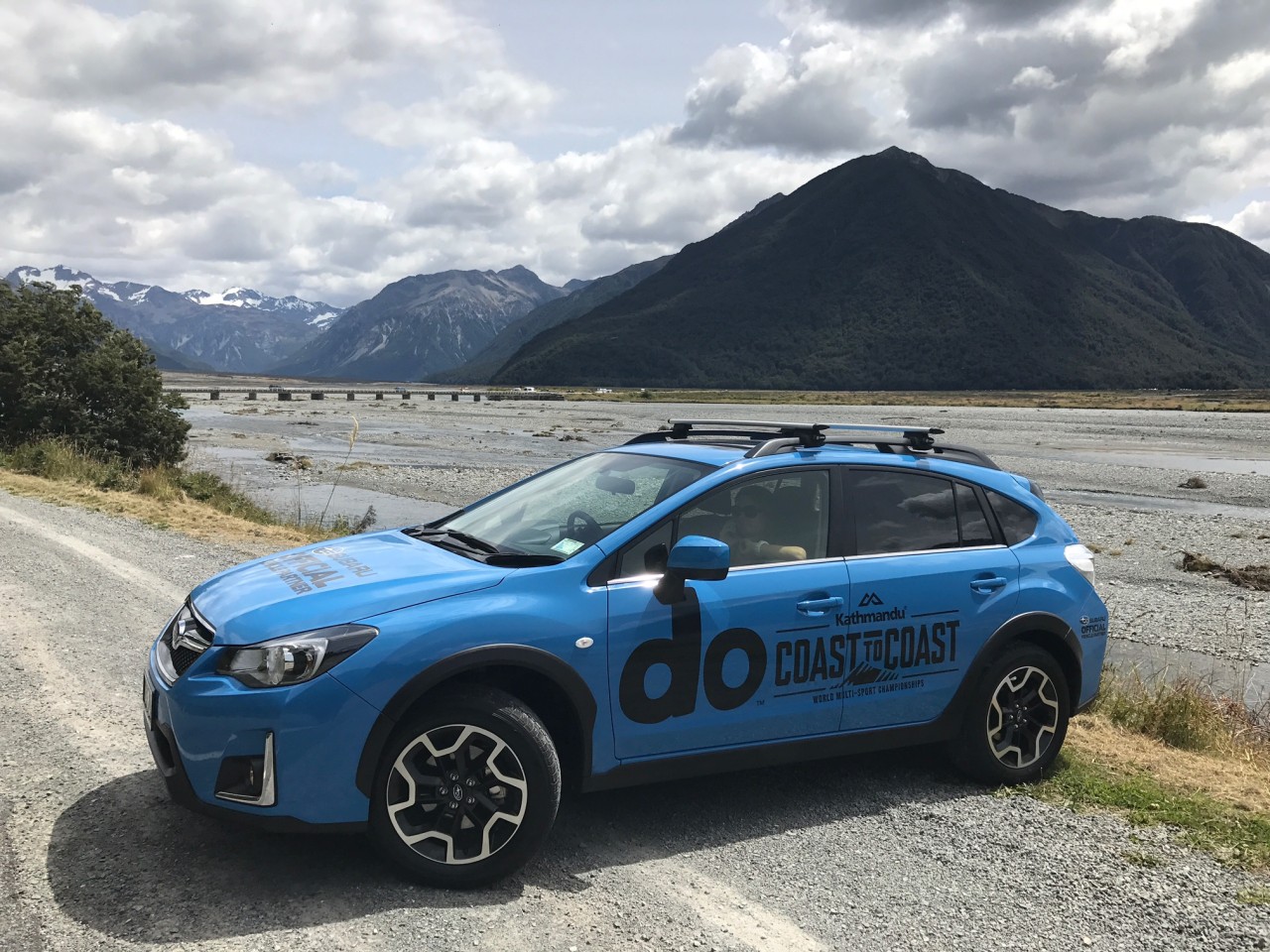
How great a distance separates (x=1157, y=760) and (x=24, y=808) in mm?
6039

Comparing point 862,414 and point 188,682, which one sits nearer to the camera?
point 188,682

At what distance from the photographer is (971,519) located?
5.31m

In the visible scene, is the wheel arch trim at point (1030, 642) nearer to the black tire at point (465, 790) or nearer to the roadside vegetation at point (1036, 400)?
the black tire at point (465, 790)

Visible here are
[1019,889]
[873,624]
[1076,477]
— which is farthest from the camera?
[1076,477]

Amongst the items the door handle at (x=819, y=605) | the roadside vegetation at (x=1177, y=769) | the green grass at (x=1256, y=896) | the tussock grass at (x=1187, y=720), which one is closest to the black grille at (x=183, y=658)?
the door handle at (x=819, y=605)

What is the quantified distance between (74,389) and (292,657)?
2021 centimetres

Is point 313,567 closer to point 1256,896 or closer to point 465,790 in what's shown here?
point 465,790

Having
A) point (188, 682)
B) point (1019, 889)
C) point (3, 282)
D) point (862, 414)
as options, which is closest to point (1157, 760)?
point (1019, 889)

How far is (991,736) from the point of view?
16.8 ft

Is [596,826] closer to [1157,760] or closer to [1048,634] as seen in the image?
[1048,634]

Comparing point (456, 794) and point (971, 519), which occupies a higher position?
point (971, 519)

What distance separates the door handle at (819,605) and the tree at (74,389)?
19.4 metres

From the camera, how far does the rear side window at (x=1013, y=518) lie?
211 inches

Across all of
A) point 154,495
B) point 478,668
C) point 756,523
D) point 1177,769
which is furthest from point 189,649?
point 154,495
